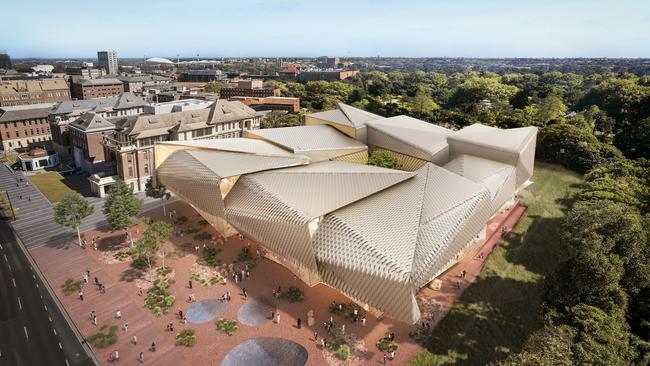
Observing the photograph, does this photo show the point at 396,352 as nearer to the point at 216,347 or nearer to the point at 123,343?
the point at 216,347

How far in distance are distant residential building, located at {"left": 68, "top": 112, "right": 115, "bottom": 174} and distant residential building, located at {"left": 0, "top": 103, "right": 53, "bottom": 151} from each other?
1996 centimetres

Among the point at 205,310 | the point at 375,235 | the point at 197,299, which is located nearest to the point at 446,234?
the point at 375,235

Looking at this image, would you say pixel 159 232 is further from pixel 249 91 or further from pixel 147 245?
pixel 249 91

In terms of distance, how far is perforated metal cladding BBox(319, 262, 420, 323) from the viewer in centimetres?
2875

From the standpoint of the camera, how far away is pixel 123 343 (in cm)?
3183

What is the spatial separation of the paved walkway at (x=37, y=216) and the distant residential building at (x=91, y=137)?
986 centimetres

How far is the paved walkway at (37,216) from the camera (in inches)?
1959

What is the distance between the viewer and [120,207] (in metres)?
48.3

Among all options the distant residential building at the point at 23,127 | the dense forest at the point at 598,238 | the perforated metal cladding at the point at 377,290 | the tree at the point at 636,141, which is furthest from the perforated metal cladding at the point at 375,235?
the distant residential building at the point at 23,127

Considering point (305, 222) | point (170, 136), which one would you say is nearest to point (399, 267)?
point (305, 222)

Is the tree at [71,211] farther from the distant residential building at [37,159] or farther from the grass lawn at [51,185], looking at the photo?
the distant residential building at [37,159]

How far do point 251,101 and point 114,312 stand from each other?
4027 inches

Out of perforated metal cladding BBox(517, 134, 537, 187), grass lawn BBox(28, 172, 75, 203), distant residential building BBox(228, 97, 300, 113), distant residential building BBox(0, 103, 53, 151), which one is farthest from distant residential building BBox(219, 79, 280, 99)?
perforated metal cladding BBox(517, 134, 537, 187)

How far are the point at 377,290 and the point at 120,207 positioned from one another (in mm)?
35683
